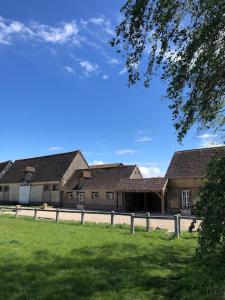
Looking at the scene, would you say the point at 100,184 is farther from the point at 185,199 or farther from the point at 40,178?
the point at 40,178

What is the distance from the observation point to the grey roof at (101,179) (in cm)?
3956

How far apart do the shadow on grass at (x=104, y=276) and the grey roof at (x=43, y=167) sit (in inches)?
1409

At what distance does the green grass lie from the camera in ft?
22.6

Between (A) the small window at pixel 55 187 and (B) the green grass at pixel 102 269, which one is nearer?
(B) the green grass at pixel 102 269

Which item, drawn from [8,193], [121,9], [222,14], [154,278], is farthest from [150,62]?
[8,193]

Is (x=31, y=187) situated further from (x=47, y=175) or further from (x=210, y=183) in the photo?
(x=210, y=183)

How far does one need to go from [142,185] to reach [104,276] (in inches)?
1052

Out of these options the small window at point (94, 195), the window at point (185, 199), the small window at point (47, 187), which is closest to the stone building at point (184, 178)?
the window at point (185, 199)

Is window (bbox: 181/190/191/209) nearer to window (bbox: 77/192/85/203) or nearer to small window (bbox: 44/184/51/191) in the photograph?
window (bbox: 77/192/85/203)

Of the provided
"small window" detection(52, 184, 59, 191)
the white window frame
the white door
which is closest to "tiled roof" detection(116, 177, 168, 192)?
the white window frame

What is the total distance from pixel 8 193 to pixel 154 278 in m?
47.6

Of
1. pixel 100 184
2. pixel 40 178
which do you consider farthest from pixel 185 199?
pixel 40 178

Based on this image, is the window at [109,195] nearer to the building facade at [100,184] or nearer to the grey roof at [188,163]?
the building facade at [100,184]

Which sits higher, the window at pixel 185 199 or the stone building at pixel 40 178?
the stone building at pixel 40 178
